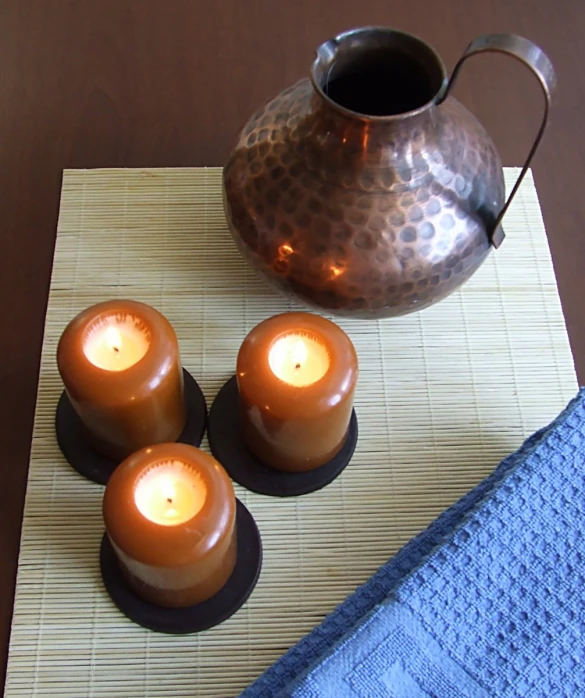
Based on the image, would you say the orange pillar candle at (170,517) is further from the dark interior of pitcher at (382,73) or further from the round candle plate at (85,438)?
the dark interior of pitcher at (382,73)

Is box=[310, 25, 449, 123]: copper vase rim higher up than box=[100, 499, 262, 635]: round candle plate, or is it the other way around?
box=[310, 25, 449, 123]: copper vase rim

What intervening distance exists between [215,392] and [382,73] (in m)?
0.23

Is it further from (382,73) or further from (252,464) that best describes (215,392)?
(382,73)

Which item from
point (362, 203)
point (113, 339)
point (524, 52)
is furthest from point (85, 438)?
Answer: point (524, 52)

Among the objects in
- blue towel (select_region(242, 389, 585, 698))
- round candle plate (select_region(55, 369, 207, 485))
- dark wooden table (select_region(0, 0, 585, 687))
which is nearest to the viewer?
blue towel (select_region(242, 389, 585, 698))

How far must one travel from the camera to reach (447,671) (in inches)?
14.2

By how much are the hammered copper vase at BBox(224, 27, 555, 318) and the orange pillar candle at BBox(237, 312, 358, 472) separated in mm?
33

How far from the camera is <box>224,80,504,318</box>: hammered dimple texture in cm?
43

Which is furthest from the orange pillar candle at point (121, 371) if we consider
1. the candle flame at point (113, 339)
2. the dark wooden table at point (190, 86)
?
the dark wooden table at point (190, 86)

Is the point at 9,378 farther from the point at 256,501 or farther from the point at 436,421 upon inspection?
the point at 436,421

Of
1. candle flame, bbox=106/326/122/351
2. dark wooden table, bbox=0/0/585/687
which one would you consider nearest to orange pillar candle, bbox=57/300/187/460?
candle flame, bbox=106/326/122/351

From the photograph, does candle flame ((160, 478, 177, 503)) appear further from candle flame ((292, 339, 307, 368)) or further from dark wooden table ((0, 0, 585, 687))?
dark wooden table ((0, 0, 585, 687))

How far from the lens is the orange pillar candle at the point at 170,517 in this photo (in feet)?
1.26

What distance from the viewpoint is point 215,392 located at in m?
0.52
